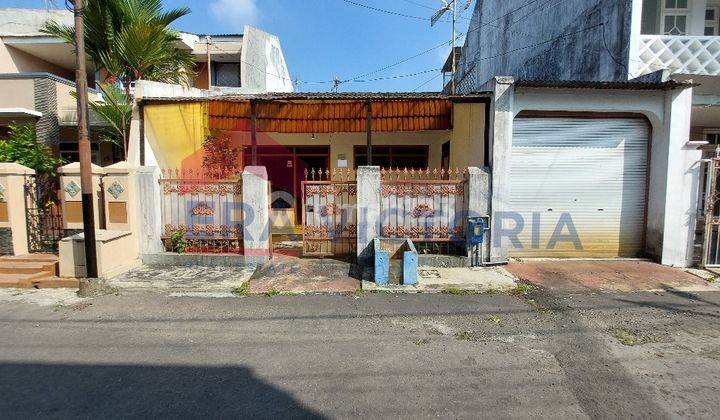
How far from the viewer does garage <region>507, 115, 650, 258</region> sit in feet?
25.9

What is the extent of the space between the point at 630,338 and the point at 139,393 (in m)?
5.10

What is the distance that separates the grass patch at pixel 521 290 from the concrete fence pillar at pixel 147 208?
6650 millimetres

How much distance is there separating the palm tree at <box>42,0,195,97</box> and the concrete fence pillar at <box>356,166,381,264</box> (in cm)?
561

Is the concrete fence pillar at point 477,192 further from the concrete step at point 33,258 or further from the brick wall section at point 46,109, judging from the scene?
the brick wall section at point 46,109

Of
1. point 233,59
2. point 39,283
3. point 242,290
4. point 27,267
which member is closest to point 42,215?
point 27,267

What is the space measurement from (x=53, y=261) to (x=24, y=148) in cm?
338

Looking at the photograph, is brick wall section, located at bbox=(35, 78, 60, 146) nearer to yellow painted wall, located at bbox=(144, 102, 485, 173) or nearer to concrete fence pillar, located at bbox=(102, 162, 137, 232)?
yellow painted wall, located at bbox=(144, 102, 485, 173)

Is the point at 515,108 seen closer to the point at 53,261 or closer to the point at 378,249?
the point at 378,249

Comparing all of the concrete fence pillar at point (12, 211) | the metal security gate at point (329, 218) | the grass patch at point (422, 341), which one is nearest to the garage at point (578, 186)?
the metal security gate at point (329, 218)

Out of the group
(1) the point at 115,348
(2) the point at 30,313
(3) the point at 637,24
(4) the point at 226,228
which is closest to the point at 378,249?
(4) the point at 226,228

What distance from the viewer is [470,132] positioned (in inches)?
332

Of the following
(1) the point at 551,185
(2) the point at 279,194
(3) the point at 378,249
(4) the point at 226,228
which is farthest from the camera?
(2) the point at 279,194

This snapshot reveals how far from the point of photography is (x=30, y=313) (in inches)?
201

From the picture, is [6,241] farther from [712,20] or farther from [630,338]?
[712,20]
